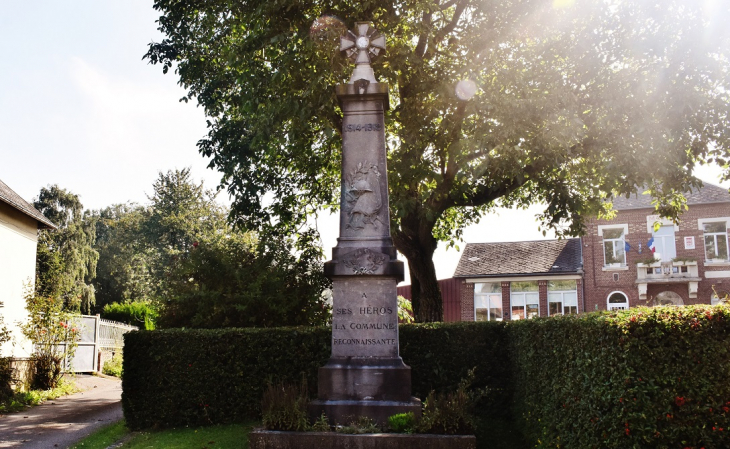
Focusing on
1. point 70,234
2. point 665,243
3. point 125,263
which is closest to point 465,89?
point 665,243

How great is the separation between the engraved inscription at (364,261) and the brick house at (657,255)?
26.7m

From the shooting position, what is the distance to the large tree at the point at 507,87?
1317cm

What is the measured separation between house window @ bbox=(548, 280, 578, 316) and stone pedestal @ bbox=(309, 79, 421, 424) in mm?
28064

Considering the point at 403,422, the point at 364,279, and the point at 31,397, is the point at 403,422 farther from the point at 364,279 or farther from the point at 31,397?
the point at 31,397

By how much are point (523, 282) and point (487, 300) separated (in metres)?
2.32

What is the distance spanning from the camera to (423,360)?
12.2 meters

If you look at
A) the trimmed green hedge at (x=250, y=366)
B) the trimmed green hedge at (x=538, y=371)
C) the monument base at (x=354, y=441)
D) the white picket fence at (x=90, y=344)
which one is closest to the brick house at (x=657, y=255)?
the trimmed green hedge at (x=250, y=366)

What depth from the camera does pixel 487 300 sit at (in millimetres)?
37156

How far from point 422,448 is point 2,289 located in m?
15.6

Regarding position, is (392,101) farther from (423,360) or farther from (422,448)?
(422,448)

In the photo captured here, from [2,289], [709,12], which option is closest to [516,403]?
[709,12]

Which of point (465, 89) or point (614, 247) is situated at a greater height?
point (465, 89)

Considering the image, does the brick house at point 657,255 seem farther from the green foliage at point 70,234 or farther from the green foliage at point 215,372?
the green foliage at point 70,234

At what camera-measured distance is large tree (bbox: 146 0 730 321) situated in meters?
13.2
